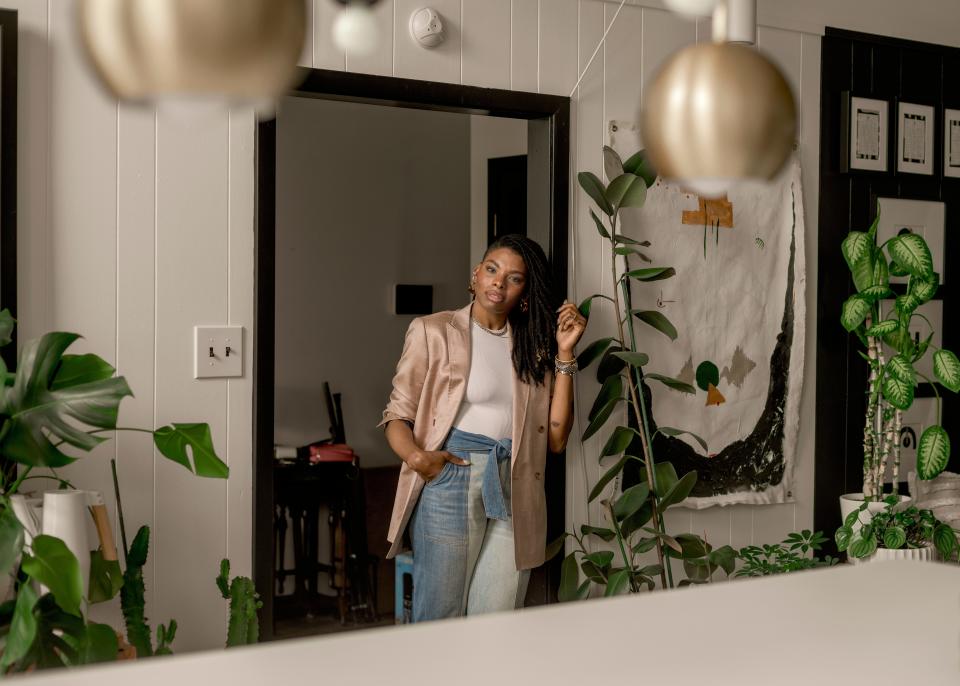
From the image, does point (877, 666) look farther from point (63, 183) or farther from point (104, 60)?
A: point (63, 183)

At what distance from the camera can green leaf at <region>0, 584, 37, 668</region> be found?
1963 millimetres

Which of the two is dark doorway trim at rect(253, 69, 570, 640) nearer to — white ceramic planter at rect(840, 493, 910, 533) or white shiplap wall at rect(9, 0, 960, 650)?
white shiplap wall at rect(9, 0, 960, 650)

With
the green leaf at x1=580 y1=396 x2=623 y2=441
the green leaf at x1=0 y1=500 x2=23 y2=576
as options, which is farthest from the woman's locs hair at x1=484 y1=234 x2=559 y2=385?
the green leaf at x1=0 y1=500 x2=23 y2=576

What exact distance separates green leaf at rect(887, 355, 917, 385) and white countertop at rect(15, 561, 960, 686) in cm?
230

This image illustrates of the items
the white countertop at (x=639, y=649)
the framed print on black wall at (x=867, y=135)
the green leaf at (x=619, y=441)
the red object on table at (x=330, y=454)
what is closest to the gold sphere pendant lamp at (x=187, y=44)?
the white countertop at (x=639, y=649)

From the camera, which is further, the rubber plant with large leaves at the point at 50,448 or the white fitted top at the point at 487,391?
the white fitted top at the point at 487,391

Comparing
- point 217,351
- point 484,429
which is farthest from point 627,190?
point 217,351

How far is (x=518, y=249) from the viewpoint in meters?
3.18

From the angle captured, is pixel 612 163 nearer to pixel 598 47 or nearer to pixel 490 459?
pixel 598 47

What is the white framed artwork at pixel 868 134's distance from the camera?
3949mm

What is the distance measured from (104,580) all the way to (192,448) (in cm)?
45

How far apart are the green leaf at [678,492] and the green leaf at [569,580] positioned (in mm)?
334

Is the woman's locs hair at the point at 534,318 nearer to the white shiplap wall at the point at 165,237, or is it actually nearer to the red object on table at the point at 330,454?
the white shiplap wall at the point at 165,237

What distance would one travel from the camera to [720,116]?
3.53ft
